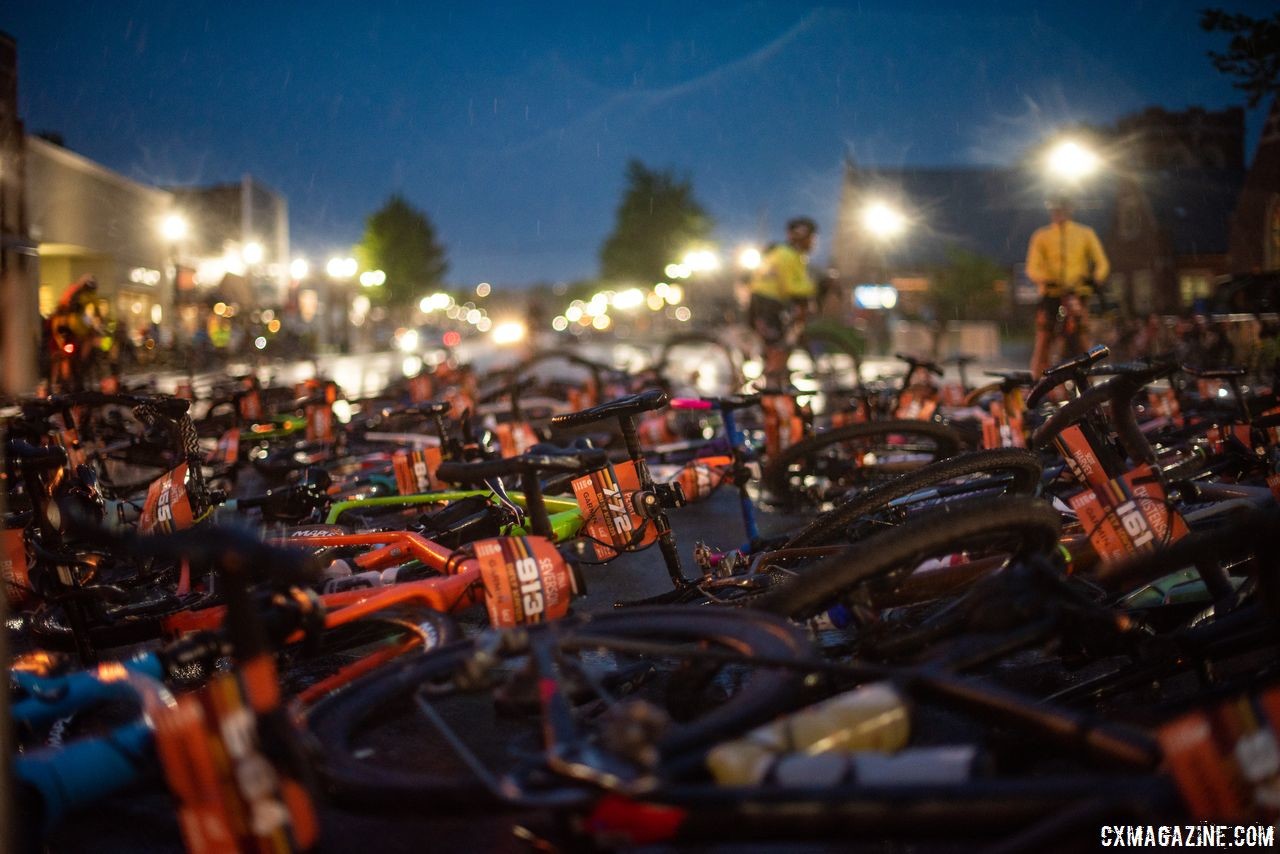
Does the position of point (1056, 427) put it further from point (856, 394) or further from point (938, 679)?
point (856, 394)

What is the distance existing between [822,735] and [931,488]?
7.45 ft

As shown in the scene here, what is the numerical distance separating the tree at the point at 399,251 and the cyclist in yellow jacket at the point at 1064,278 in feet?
284

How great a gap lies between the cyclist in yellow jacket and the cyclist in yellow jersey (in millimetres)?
2375

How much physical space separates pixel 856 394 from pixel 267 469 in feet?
16.1

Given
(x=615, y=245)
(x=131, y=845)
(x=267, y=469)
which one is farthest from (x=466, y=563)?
(x=615, y=245)

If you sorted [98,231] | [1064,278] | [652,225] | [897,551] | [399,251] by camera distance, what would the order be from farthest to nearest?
[399,251], [652,225], [98,231], [1064,278], [897,551]

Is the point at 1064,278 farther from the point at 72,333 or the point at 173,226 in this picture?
the point at 173,226

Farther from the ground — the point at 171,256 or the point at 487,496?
the point at 171,256

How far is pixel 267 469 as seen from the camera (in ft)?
20.8

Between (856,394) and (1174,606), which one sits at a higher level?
(856,394)

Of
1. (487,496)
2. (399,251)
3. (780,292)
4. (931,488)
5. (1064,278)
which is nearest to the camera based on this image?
(931,488)

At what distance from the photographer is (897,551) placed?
2.50 metres

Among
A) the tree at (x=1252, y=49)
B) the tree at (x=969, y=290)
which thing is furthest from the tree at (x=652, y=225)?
the tree at (x=1252, y=49)

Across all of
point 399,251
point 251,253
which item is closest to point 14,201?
point 251,253
